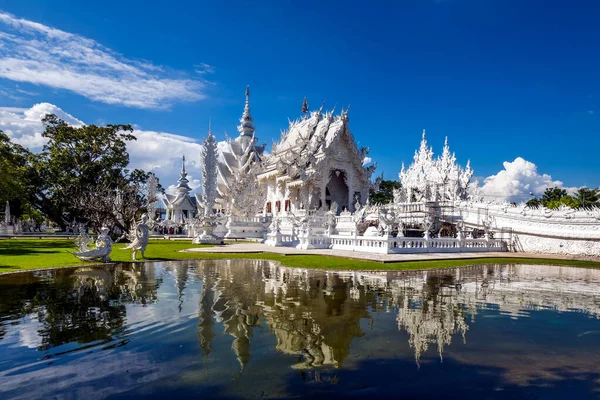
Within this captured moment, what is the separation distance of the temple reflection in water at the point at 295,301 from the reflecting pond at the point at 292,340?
39 mm

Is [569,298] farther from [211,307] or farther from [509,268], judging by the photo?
[211,307]

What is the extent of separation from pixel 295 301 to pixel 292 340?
216cm

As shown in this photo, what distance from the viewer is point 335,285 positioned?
8602 mm

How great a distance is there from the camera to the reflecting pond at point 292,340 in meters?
3.51

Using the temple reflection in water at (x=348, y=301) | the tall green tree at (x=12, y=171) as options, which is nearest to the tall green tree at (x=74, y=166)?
the tall green tree at (x=12, y=171)

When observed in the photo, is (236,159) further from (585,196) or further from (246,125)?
(585,196)

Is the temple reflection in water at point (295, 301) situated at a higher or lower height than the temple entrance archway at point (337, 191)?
lower

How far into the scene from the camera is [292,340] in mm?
4727

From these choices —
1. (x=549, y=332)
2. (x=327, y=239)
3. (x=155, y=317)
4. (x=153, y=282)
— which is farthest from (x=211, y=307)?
(x=327, y=239)

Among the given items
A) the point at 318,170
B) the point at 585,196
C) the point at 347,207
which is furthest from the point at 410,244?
the point at 585,196

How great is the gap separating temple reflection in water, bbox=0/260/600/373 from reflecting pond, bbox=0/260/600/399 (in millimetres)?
39

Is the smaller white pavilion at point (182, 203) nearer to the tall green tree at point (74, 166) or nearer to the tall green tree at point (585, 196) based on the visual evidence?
the tall green tree at point (74, 166)

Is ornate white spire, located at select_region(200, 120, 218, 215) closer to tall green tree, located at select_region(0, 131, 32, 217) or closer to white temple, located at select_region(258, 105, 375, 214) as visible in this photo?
white temple, located at select_region(258, 105, 375, 214)

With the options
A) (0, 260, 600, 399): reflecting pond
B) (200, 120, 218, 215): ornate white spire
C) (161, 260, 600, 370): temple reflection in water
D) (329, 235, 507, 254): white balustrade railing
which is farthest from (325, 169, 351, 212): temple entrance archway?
(0, 260, 600, 399): reflecting pond
